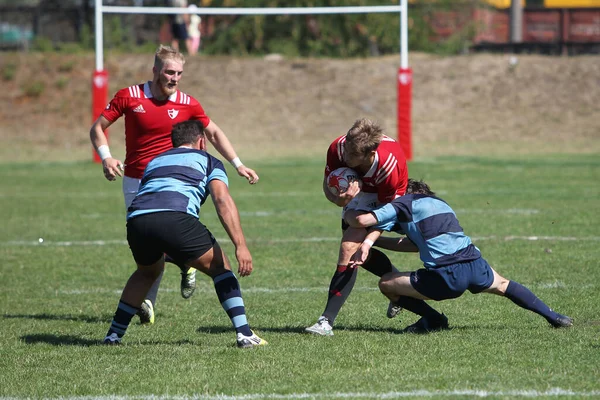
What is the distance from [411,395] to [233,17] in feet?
87.2

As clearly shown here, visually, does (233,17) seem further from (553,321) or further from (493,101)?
(553,321)

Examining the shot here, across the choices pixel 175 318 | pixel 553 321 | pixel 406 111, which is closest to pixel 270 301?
pixel 175 318

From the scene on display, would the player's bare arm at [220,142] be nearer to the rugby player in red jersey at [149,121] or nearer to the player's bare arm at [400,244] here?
the rugby player in red jersey at [149,121]

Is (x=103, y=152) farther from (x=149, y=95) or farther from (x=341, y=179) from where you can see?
(x=341, y=179)

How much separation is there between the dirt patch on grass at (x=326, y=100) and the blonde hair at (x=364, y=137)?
16936 mm

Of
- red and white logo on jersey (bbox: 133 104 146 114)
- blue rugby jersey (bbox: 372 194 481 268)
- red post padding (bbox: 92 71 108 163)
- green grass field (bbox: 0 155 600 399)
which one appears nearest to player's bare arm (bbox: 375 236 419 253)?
blue rugby jersey (bbox: 372 194 481 268)

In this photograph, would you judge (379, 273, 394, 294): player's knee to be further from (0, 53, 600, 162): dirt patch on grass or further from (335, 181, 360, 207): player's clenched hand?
(0, 53, 600, 162): dirt patch on grass

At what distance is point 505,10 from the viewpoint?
105 feet

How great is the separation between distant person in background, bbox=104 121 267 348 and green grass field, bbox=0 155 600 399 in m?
0.31

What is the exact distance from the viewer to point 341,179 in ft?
20.2

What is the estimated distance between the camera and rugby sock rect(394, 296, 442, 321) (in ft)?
21.1

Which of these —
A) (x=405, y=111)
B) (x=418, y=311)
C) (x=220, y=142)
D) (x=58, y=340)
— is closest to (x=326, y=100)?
(x=405, y=111)

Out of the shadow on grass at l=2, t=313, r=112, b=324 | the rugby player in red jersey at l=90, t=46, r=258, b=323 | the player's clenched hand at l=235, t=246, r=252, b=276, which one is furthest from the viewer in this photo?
the shadow on grass at l=2, t=313, r=112, b=324

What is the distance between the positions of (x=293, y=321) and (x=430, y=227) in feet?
4.72
